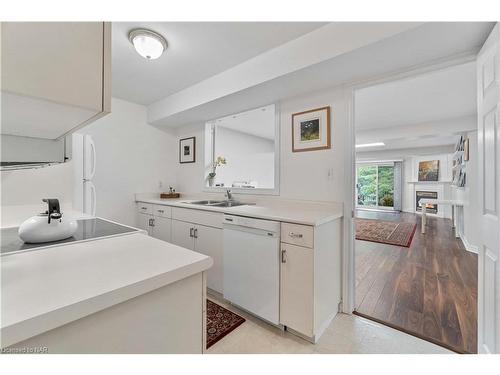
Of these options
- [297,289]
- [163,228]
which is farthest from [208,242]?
[297,289]

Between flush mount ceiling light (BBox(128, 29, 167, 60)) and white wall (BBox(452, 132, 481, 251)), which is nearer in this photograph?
flush mount ceiling light (BBox(128, 29, 167, 60))

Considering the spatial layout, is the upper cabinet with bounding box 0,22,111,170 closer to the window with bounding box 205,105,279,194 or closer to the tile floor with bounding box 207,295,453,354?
the tile floor with bounding box 207,295,453,354

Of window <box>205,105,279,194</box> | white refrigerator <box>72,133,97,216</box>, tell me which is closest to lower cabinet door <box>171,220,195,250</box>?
white refrigerator <box>72,133,97,216</box>

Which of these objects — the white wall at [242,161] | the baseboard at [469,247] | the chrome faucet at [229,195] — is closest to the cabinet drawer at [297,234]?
the chrome faucet at [229,195]

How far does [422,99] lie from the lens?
319cm

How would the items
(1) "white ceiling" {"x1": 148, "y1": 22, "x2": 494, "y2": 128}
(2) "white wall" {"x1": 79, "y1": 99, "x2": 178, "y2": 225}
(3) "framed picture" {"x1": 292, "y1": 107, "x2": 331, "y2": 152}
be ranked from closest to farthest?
(1) "white ceiling" {"x1": 148, "y1": 22, "x2": 494, "y2": 128}
(3) "framed picture" {"x1": 292, "y1": 107, "x2": 331, "y2": 152}
(2) "white wall" {"x1": 79, "y1": 99, "x2": 178, "y2": 225}

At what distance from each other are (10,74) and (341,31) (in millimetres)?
1735

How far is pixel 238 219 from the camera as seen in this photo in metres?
1.90

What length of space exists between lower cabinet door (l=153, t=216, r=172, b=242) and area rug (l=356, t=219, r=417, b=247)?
3624mm

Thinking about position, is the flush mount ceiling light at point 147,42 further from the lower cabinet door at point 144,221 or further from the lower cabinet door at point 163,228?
the lower cabinet door at point 144,221

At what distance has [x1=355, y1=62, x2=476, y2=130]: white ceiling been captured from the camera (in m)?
2.55
